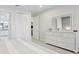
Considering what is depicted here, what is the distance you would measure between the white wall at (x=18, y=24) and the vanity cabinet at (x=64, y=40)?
1581 millimetres

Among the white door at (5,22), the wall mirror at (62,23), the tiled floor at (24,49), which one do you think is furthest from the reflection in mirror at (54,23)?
the tiled floor at (24,49)

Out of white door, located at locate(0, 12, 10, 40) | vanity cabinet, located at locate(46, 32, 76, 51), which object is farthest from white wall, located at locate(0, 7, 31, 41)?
vanity cabinet, located at locate(46, 32, 76, 51)

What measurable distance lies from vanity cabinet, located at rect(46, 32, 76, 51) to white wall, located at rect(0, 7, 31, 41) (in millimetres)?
1581

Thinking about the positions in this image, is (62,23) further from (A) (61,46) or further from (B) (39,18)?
(B) (39,18)

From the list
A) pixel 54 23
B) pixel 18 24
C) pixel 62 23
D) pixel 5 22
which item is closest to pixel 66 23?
pixel 62 23

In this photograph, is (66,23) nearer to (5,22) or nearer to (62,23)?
(62,23)

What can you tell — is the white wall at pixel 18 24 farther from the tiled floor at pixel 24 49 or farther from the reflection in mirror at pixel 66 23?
the tiled floor at pixel 24 49

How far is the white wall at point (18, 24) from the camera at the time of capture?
542cm

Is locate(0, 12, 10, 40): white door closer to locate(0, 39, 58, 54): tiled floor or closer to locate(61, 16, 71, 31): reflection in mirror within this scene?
locate(61, 16, 71, 31): reflection in mirror

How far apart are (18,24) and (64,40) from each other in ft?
9.38

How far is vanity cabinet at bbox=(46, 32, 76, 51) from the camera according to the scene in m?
3.84

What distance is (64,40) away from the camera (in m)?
4.24
